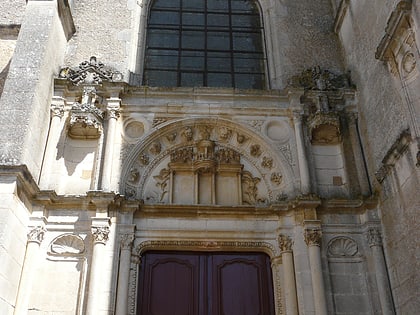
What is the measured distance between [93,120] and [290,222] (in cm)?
319

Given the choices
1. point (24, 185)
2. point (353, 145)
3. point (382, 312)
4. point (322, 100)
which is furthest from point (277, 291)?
point (24, 185)

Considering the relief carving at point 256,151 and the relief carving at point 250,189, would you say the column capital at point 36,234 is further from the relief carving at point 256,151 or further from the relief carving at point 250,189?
the relief carving at point 256,151

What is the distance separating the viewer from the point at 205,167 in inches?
294

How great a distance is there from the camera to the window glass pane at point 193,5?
9.84 meters

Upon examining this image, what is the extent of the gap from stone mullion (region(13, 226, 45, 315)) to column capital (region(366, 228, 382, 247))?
431 centimetres

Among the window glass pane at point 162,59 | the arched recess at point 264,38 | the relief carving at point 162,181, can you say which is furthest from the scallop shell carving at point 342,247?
the window glass pane at point 162,59

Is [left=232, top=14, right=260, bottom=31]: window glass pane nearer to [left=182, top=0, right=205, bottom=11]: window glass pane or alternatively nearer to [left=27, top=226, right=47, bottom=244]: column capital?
[left=182, top=0, right=205, bottom=11]: window glass pane

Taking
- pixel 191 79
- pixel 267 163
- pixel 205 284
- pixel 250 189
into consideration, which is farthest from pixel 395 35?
pixel 205 284

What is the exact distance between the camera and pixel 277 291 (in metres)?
6.68

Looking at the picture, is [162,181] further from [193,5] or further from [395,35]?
[193,5]

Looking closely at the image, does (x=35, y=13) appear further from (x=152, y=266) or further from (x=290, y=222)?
(x=290, y=222)

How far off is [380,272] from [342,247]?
23.3 inches

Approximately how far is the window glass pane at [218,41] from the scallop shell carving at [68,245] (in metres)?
4.37

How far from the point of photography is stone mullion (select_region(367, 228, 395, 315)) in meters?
6.29
